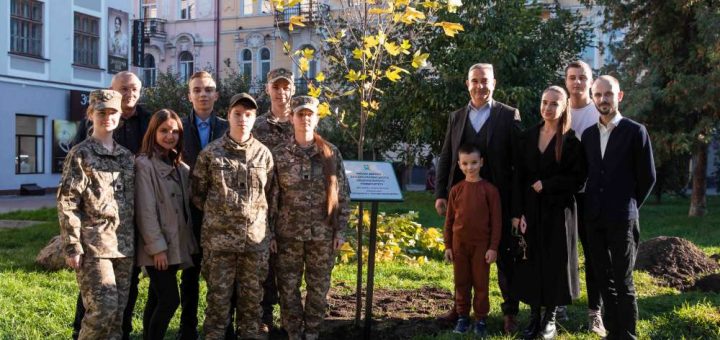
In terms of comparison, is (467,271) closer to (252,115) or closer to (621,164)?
(621,164)

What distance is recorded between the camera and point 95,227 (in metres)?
4.60

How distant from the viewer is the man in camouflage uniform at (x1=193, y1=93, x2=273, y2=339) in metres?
5.04

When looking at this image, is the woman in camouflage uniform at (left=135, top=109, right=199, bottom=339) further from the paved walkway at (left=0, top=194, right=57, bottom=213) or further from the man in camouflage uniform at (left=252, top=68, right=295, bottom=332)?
the paved walkway at (left=0, top=194, right=57, bottom=213)

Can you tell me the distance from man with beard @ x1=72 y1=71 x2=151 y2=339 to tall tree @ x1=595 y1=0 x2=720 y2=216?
1329 cm

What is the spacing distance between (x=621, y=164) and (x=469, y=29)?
12391 millimetres

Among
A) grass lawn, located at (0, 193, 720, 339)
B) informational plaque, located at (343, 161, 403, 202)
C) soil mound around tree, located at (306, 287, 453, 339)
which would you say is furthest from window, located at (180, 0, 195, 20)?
informational plaque, located at (343, 161, 403, 202)

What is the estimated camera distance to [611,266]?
5336 millimetres

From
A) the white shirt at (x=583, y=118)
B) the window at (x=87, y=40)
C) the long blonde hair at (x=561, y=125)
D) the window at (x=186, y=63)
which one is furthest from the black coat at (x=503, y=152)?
the window at (x=186, y=63)

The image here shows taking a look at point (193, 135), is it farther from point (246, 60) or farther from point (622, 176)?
point (246, 60)

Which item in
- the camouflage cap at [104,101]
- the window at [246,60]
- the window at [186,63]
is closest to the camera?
the camouflage cap at [104,101]

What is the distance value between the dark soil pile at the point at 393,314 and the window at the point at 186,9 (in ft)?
104

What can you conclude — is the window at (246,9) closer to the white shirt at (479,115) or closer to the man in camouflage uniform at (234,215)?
the white shirt at (479,115)

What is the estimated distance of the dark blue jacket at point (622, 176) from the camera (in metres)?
5.23

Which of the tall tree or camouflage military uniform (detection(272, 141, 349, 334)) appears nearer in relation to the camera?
camouflage military uniform (detection(272, 141, 349, 334))
